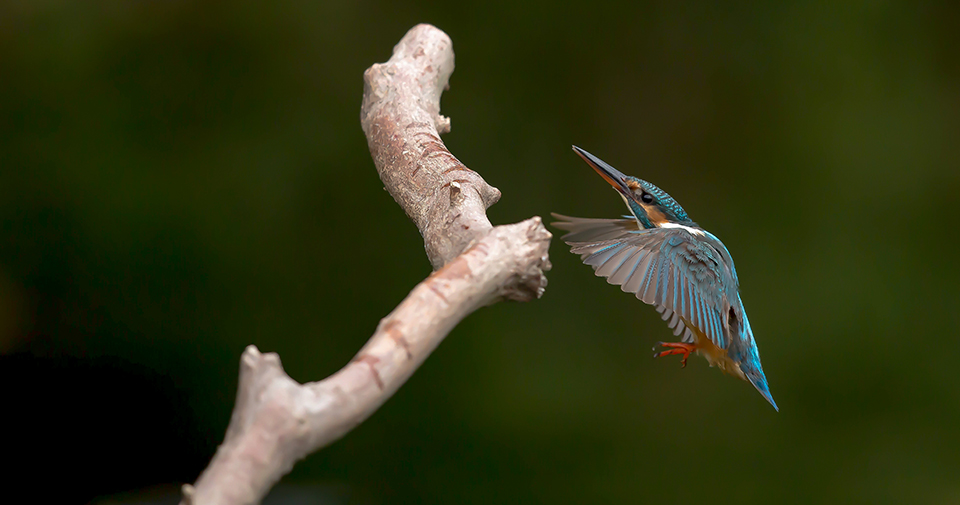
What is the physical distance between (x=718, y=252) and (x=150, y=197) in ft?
5.85

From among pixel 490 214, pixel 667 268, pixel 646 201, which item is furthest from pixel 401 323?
pixel 490 214

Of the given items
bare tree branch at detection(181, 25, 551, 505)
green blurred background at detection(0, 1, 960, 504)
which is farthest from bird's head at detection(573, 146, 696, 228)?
green blurred background at detection(0, 1, 960, 504)

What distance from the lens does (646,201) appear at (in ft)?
4.46

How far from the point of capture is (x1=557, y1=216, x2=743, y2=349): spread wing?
1015 mm

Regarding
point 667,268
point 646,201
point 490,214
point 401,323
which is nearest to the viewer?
point 401,323

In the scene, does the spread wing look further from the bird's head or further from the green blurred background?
the green blurred background

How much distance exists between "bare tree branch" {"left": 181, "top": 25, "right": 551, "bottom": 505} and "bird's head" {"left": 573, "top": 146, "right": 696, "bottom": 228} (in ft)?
1.21

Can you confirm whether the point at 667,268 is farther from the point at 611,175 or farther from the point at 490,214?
the point at 490,214

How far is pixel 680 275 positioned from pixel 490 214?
4.20 feet

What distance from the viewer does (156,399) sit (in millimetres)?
2207

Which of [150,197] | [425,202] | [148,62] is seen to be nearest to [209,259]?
[150,197]

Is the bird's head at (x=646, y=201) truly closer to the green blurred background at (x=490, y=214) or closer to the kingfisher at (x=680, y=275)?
the kingfisher at (x=680, y=275)

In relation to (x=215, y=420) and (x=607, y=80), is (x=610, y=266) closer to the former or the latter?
(x=607, y=80)

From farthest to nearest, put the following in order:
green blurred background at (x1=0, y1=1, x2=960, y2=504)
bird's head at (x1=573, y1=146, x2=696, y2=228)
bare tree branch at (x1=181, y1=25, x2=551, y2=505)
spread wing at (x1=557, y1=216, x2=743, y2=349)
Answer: green blurred background at (x1=0, y1=1, x2=960, y2=504) < bird's head at (x1=573, y1=146, x2=696, y2=228) < spread wing at (x1=557, y1=216, x2=743, y2=349) < bare tree branch at (x1=181, y1=25, x2=551, y2=505)
